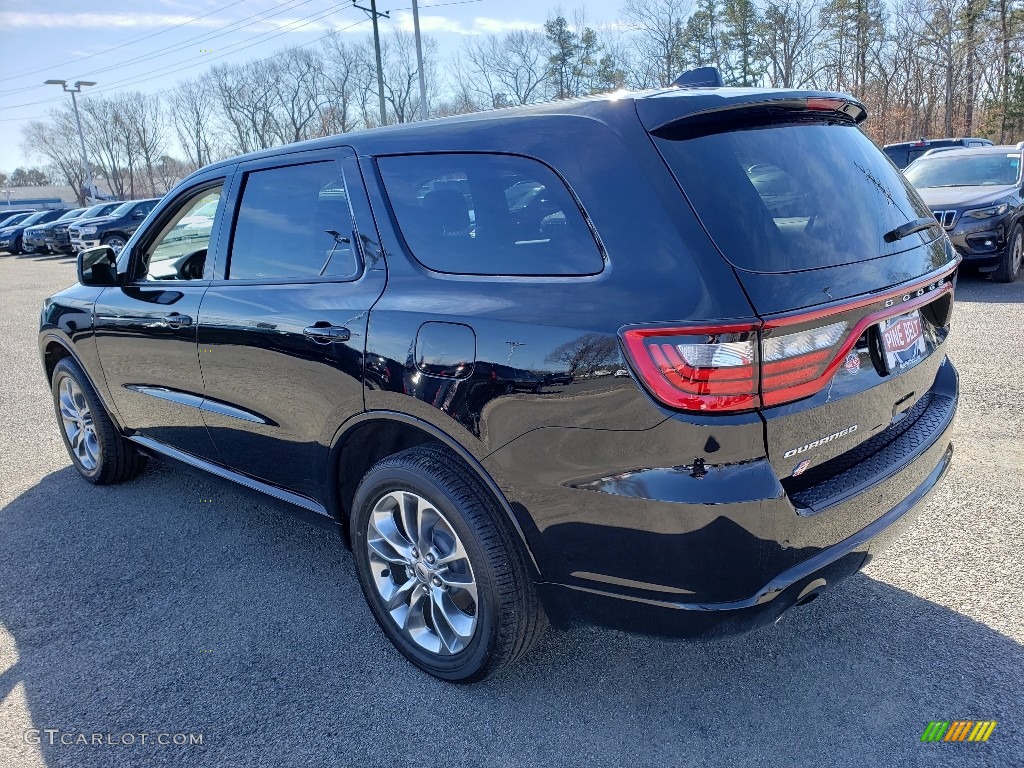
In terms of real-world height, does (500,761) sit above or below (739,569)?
below

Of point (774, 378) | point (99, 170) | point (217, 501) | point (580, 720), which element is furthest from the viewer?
point (99, 170)

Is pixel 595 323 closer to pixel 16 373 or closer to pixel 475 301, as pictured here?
pixel 475 301

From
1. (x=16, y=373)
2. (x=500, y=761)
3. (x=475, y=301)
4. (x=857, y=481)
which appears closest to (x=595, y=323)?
(x=475, y=301)

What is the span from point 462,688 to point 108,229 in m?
25.0

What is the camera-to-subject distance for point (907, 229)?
2.42 metres

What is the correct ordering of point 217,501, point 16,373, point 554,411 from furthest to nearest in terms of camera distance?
point 16,373
point 217,501
point 554,411

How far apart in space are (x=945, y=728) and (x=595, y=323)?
5.30 feet

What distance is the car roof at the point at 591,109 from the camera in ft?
6.91

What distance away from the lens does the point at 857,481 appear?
2.15 m

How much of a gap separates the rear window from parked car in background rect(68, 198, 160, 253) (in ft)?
79.6

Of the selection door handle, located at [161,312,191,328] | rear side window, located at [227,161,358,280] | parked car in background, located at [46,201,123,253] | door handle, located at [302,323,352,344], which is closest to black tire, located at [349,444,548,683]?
door handle, located at [302,323,352,344]

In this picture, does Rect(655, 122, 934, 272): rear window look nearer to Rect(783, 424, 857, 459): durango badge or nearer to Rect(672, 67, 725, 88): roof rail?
Rect(672, 67, 725, 88): roof rail

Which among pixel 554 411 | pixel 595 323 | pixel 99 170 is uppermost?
pixel 99 170

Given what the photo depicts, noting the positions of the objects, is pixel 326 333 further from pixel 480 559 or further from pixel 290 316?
pixel 480 559
